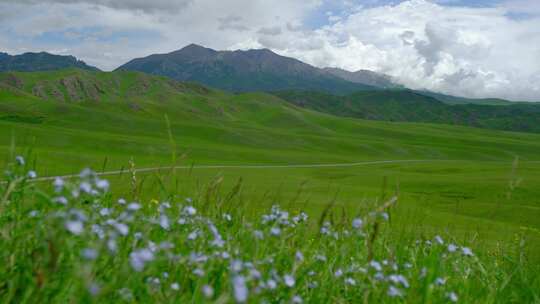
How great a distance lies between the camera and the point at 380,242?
20.4 ft

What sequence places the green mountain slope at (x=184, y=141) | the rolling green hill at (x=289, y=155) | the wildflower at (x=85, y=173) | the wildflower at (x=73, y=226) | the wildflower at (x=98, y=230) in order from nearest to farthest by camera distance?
the wildflower at (x=73, y=226) → the wildflower at (x=85, y=173) → the wildflower at (x=98, y=230) → the rolling green hill at (x=289, y=155) → the green mountain slope at (x=184, y=141)

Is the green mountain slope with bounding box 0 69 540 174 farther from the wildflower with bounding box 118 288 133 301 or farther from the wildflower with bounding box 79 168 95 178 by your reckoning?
the wildflower with bounding box 79 168 95 178

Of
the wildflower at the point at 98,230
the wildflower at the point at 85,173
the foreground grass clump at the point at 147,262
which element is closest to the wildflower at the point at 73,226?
the foreground grass clump at the point at 147,262

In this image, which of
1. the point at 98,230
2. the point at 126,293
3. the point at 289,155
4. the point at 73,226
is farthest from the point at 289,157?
the point at 73,226

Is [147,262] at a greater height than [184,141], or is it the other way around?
[147,262]

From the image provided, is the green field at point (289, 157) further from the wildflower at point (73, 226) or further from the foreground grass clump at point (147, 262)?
Result: the wildflower at point (73, 226)

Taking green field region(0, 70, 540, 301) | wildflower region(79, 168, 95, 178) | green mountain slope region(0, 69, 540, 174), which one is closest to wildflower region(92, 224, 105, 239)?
wildflower region(79, 168, 95, 178)

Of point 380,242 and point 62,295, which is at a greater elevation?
point 62,295

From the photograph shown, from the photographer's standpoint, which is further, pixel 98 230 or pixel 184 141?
pixel 184 141

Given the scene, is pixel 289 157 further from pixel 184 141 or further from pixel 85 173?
pixel 85 173

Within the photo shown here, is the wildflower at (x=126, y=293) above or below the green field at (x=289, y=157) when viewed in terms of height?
above

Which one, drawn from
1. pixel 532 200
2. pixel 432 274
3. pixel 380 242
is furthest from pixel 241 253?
pixel 532 200

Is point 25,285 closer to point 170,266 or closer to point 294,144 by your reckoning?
point 170,266

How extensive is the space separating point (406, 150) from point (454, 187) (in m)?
103
